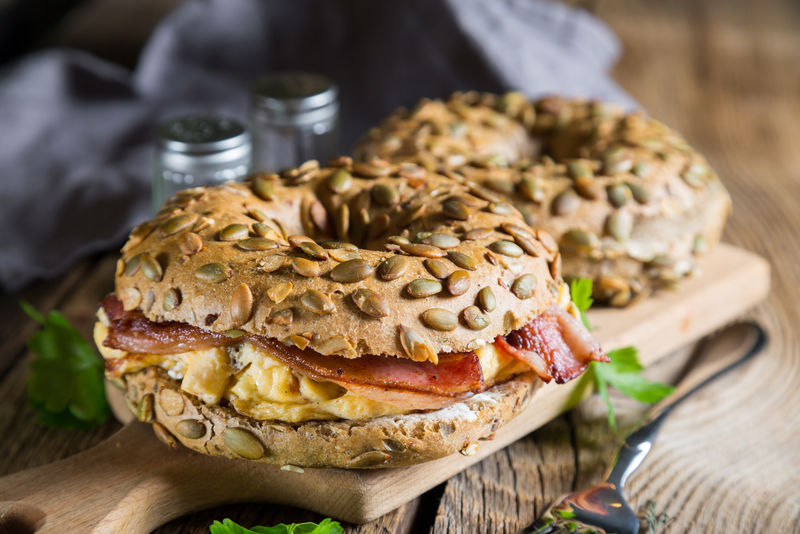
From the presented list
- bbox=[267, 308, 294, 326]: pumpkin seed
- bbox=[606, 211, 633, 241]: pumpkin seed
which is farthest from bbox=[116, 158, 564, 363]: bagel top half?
bbox=[606, 211, 633, 241]: pumpkin seed

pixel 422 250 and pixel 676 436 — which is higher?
pixel 422 250

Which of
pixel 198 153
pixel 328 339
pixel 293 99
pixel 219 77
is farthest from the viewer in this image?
pixel 219 77

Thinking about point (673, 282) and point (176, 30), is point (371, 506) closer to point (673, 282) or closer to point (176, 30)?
point (673, 282)

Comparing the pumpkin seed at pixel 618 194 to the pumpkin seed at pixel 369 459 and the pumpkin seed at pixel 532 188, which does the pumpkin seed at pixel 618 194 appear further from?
the pumpkin seed at pixel 369 459

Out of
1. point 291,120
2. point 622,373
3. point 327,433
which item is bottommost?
point 622,373

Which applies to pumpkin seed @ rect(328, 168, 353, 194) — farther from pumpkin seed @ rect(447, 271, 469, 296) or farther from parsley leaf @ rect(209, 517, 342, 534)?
parsley leaf @ rect(209, 517, 342, 534)

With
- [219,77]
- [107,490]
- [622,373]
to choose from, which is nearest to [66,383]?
[107,490]

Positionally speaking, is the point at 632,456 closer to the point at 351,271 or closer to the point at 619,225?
the point at 619,225
